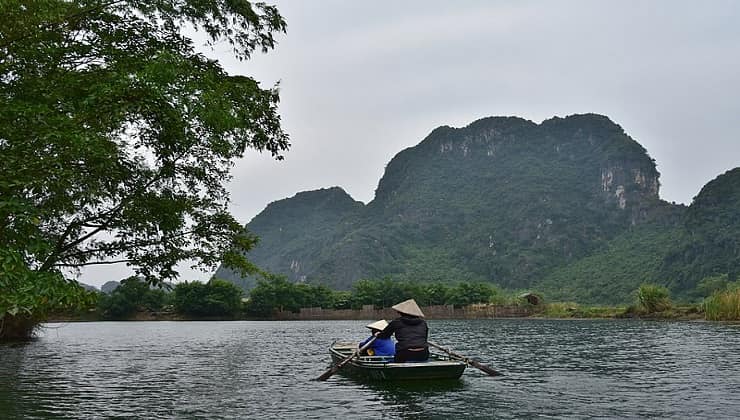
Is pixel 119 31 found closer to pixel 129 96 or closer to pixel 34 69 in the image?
pixel 34 69

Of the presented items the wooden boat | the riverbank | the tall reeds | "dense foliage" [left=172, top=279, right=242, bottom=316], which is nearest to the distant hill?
the riverbank

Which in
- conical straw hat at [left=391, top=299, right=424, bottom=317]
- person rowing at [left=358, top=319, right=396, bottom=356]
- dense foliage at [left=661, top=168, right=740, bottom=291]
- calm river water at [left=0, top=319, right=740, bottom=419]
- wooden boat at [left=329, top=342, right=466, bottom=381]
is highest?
dense foliage at [left=661, top=168, right=740, bottom=291]

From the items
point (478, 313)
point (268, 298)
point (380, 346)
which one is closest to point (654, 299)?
point (478, 313)

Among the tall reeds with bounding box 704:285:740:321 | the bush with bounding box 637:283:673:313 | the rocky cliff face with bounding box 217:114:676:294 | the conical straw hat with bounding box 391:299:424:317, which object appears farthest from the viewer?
the rocky cliff face with bounding box 217:114:676:294

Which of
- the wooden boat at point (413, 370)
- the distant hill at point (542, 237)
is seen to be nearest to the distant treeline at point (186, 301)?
the distant hill at point (542, 237)

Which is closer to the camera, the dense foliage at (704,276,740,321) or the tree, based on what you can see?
the tree

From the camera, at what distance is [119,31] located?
10.1 m

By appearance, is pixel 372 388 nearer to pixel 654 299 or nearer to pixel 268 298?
pixel 654 299

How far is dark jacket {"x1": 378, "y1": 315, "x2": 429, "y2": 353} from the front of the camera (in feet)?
55.8

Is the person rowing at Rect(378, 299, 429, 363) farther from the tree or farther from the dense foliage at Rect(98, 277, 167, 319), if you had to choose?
the dense foliage at Rect(98, 277, 167, 319)

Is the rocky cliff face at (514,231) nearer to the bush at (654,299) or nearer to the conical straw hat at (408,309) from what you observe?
the bush at (654,299)

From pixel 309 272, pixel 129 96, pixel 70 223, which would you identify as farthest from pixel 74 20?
pixel 309 272

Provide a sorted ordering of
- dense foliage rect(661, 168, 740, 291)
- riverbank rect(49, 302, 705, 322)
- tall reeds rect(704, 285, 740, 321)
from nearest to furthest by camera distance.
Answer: tall reeds rect(704, 285, 740, 321), riverbank rect(49, 302, 705, 322), dense foliage rect(661, 168, 740, 291)

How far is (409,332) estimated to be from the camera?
17.0 m
